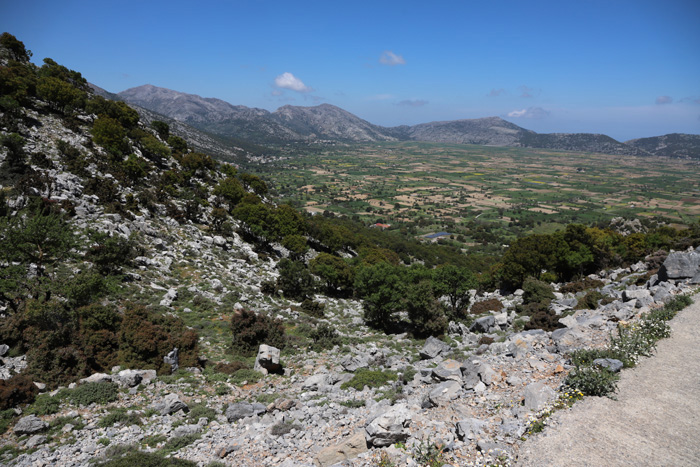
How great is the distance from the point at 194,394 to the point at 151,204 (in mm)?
31758

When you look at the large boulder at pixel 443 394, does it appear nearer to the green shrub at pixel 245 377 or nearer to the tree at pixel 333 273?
the green shrub at pixel 245 377

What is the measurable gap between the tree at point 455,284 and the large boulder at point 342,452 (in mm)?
26213

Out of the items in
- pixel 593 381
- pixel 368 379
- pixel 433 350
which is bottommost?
pixel 433 350

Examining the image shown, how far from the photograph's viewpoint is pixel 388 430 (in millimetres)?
12500

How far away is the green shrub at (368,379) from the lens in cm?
1909

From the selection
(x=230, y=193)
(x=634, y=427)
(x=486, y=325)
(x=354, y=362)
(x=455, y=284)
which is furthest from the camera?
(x=230, y=193)

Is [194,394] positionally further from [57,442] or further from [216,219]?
[216,219]

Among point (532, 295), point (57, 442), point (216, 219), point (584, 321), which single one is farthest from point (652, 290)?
point (216, 219)

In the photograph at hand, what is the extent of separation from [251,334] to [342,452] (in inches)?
554

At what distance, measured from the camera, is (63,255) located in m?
25.9

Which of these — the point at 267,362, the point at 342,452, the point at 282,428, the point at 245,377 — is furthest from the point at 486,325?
the point at 282,428

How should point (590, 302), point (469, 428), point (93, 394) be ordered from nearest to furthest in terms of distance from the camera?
point (469, 428)
point (93, 394)
point (590, 302)

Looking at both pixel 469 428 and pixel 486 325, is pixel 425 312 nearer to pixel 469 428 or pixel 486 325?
pixel 486 325

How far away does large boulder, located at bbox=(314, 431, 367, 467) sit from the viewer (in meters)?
12.2
